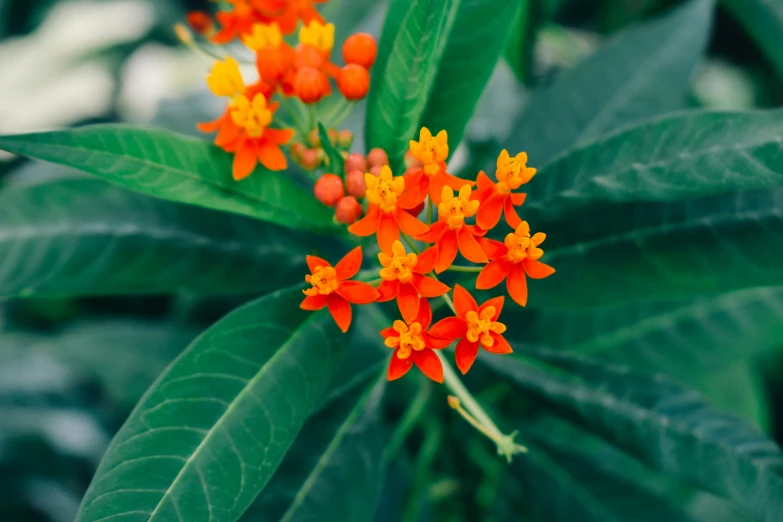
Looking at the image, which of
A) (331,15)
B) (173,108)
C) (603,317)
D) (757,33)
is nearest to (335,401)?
(603,317)

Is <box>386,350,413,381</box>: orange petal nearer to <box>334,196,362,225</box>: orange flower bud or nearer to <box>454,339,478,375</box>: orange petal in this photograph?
<box>454,339,478,375</box>: orange petal

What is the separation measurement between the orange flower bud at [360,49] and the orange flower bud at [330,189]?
0.19 metres

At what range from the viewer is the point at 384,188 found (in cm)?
80

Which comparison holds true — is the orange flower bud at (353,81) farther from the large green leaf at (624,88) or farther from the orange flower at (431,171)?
the large green leaf at (624,88)

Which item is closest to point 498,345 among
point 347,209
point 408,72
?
point 347,209

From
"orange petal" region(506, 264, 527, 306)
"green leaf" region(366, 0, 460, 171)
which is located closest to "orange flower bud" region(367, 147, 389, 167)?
"green leaf" region(366, 0, 460, 171)

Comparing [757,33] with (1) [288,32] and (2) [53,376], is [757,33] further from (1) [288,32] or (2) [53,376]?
(2) [53,376]

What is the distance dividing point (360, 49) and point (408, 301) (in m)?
0.40

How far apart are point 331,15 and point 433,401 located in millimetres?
893

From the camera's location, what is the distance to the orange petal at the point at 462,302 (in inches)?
31.0

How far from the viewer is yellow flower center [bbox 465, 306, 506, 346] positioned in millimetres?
772

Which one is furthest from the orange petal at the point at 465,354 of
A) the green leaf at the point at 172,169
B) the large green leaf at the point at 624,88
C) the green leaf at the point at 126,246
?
the large green leaf at the point at 624,88

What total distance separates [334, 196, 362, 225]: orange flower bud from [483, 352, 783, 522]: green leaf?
1.51 ft

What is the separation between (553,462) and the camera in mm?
1405
